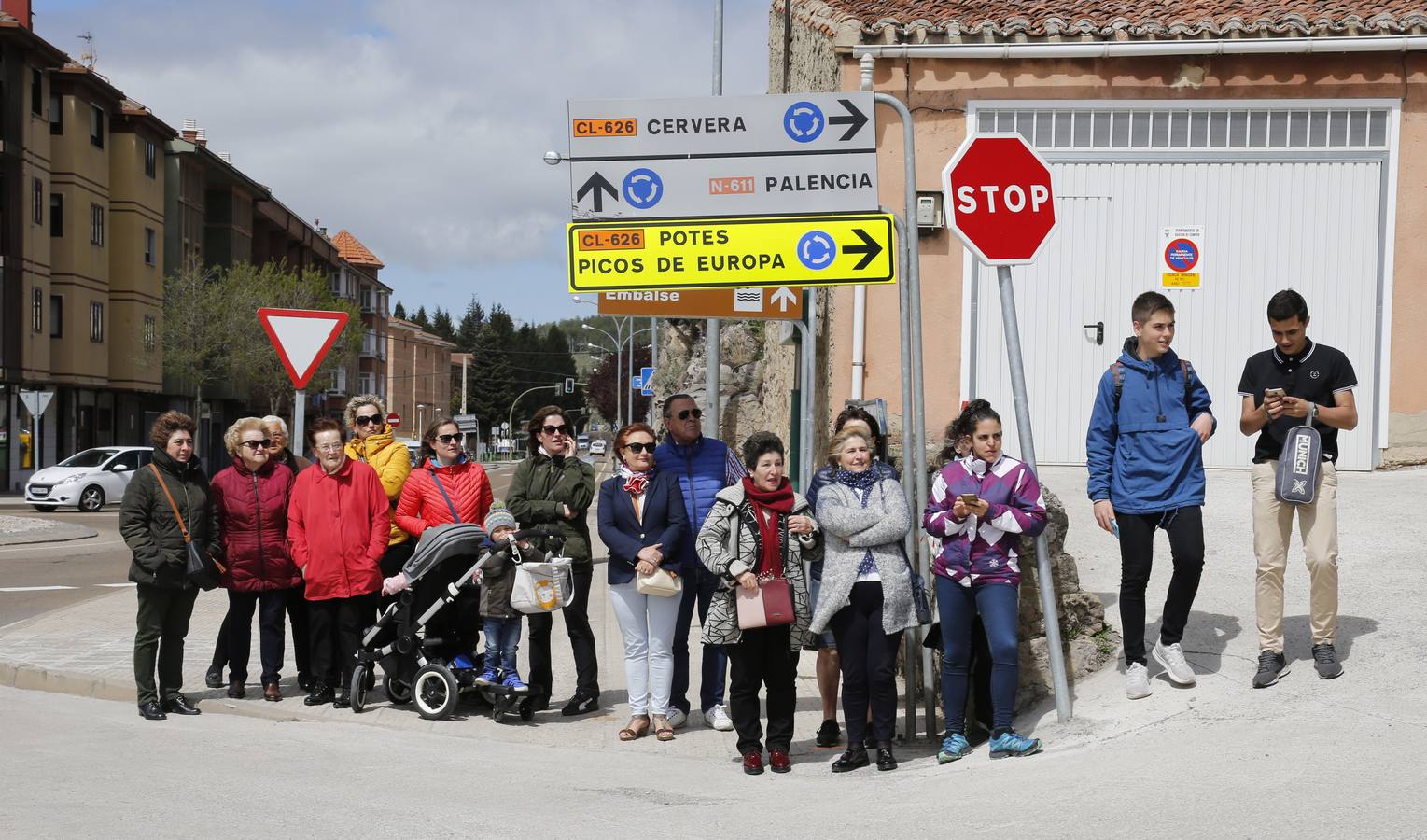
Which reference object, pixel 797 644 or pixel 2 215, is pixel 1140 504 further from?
pixel 2 215

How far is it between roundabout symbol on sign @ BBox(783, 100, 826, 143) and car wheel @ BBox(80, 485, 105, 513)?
27577 millimetres

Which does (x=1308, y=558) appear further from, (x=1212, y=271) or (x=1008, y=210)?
(x=1212, y=271)

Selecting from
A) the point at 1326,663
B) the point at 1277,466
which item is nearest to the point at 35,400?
the point at 1277,466

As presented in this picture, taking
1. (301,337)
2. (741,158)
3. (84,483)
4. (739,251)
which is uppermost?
(741,158)

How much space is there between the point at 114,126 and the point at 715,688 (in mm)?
48190

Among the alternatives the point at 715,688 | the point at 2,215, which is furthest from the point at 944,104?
the point at 2,215

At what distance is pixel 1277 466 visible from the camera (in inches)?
268

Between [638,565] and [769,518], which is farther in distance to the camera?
[638,565]

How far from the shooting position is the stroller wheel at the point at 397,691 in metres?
8.79

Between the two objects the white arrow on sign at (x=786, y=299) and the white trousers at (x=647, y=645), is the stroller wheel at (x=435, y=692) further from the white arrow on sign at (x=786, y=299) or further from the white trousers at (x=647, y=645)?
the white arrow on sign at (x=786, y=299)

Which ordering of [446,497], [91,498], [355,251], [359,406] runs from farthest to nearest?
[355,251] < [91,498] < [359,406] < [446,497]

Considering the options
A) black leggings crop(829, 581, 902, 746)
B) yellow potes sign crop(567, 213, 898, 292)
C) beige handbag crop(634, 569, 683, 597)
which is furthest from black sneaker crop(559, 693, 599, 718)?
yellow potes sign crop(567, 213, 898, 292)

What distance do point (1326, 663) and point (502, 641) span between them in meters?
4.56

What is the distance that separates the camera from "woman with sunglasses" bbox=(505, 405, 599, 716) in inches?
333
